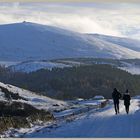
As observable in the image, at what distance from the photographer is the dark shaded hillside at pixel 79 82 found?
504ft

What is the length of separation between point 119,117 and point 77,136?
858 centimetres

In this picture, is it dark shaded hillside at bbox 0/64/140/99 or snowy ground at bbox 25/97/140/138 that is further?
dark shaded hillside at bbox 0/64/140/99

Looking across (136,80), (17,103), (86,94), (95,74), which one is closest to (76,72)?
(95,74)

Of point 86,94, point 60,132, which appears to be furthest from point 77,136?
point 86,94

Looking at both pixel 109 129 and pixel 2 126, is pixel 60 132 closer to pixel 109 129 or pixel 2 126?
pixel 109 129

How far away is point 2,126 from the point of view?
33.9 meters

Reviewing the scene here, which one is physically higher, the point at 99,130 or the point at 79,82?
the point at 99,130

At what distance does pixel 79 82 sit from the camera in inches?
6565

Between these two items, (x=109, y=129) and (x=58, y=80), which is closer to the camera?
(x=109, y=129)

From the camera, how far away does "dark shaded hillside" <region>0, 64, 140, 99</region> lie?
504 ft

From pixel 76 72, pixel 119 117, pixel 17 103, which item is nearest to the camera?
pixel 119 117

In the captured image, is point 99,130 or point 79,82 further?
point 79,82

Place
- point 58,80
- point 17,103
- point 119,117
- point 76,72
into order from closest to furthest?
point 119,117 → point 17,103 → point 58,80 → point 76,72

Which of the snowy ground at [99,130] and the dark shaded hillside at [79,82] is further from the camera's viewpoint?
the dark shaded hillside at [79,82]
